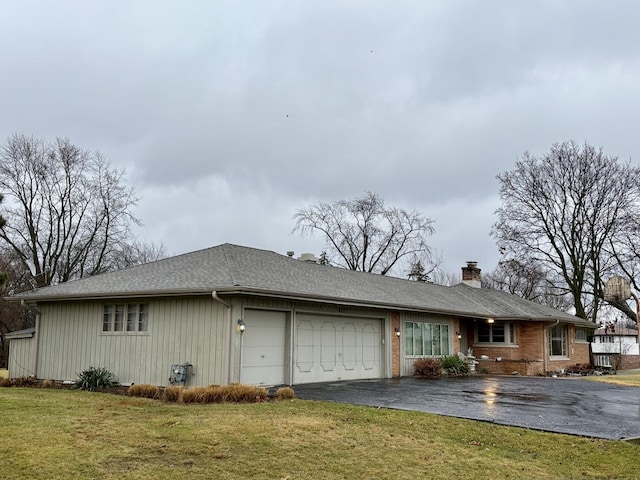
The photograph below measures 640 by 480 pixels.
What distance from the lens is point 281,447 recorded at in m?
7.14

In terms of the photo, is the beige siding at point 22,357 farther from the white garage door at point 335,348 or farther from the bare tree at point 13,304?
the bare tree at point 13,304

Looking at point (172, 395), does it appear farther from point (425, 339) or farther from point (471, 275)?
point (471, 275)

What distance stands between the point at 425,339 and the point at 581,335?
43.8 feet

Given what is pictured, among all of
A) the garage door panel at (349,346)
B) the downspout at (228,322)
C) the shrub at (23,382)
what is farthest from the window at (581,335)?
the shrub at (23,382)

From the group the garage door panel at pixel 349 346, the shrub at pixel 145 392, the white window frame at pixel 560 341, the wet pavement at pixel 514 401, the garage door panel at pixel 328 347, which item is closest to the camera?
the wet pavement at pixel 514 401

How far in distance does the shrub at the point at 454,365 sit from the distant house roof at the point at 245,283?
1669 mm

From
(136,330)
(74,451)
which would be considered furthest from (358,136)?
(74,451)

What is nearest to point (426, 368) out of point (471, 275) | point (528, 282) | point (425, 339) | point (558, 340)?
point (425, 339)

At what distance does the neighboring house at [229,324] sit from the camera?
12914mm

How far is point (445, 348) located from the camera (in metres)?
21.1

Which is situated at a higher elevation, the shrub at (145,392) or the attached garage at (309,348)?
the attached garage at (309,348)

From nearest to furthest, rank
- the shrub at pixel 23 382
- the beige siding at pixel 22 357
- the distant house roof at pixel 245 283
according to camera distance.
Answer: the distant house roof at pixel 245 283
the shrub at pixel 23 382
the beige siding at pixel 22 357


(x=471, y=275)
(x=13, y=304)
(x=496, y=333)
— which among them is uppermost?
(x=471, y=275)

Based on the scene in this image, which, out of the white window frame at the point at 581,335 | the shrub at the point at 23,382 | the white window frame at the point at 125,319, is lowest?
the shrub at the point at 23,382
